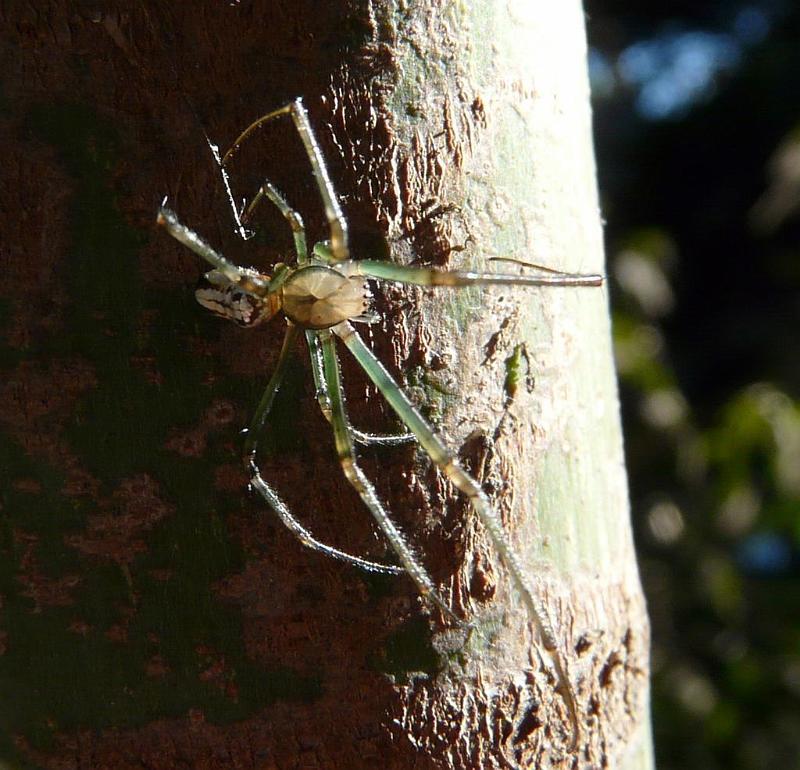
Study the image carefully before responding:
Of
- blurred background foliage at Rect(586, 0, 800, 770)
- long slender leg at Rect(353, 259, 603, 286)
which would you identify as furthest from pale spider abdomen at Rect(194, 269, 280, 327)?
blurred background foliage at Rect(586, 0, 800, 770)

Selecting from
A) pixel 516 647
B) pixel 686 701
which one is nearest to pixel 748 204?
pixel 686 701

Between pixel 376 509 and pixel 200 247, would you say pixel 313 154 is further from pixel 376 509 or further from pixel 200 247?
pixel 376 509

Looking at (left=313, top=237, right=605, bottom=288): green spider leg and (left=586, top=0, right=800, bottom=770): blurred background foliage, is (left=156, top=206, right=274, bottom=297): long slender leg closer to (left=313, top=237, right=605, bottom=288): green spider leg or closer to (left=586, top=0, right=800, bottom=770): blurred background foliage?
(left=313, top=237, right=605, bottom=288): green spider leg

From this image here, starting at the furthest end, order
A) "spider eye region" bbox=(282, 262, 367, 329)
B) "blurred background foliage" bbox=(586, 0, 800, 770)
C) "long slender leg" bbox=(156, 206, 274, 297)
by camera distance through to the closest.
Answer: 1. "blurred background foliage" bbox=(586, 0, 800, 770)
2. "spider eye region" bbox=(282, 262, 367, 329)
3. "long slender leg" bbox=(156, 206, 274, 297)

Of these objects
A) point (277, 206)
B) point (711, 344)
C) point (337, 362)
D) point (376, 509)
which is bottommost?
point (376, 509)

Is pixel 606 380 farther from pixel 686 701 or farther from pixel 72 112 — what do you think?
pixel 686 701

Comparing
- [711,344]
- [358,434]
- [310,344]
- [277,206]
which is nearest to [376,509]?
[358,434]

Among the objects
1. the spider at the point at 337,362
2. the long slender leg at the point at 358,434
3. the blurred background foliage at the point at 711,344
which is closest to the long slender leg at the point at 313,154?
the spider at the point at 337,362
